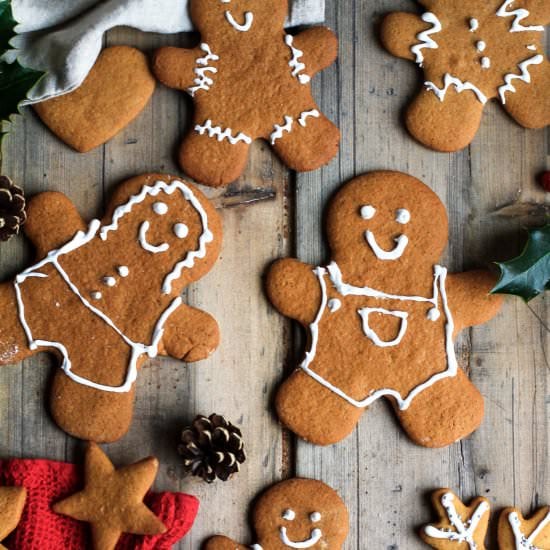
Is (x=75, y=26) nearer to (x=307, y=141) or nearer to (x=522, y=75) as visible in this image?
→ (x=307, y=141)

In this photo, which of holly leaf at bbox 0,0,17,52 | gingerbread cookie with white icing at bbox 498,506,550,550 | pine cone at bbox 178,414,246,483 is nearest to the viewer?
holly leaf at bbox 0,0,17,52

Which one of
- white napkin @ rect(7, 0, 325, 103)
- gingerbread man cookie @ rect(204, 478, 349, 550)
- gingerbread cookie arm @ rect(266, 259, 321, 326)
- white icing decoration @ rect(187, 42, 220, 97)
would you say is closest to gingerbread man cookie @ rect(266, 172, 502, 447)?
gingerbread cookie arm @ rect(266, 259, 321, 326)

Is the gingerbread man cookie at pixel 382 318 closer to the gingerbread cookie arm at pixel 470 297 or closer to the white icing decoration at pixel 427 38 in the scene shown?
the gingerbread cookie arm at pixel 470 297

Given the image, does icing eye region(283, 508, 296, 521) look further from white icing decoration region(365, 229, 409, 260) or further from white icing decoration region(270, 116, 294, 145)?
white icing decoration region(270, 116, 294, 145)

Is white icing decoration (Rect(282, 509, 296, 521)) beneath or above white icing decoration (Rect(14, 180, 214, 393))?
beneath

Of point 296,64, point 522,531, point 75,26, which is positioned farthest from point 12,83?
point 522,531
